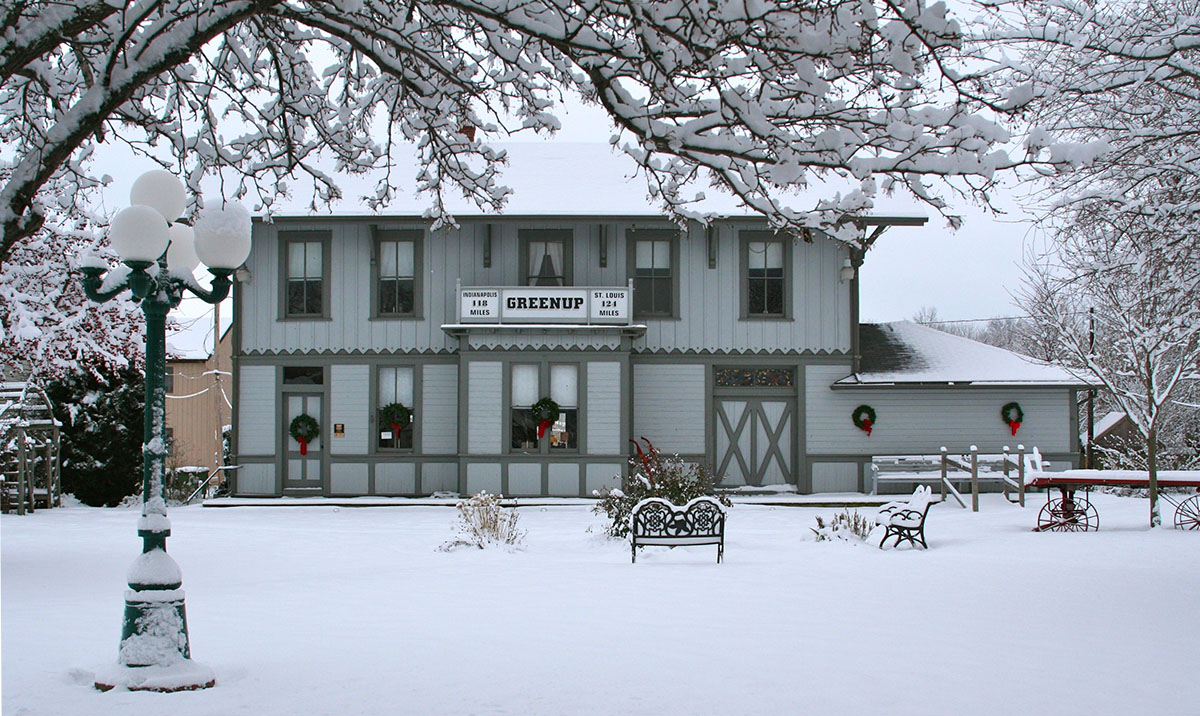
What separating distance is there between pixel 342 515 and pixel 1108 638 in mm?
14170

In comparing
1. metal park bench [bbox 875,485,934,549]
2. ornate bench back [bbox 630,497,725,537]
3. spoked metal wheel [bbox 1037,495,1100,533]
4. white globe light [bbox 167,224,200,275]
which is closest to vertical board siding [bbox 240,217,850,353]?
spoked metal wheel [bbox 1037,495,1100,533]

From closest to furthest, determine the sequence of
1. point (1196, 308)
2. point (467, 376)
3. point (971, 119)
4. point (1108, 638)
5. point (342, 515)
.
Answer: point (971, 119) → point (1108, 638) → point (1196, 308) → point (342, 515) → point (467, 376)

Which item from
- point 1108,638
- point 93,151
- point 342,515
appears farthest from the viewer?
point 342,515

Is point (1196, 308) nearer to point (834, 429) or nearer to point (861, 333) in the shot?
point (834, 429)

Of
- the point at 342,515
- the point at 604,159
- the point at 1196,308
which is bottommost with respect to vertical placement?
the point at 342,515

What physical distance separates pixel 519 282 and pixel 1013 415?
10.8m

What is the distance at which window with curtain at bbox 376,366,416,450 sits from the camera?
21.3 metres

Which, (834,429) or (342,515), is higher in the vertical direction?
(834,429)

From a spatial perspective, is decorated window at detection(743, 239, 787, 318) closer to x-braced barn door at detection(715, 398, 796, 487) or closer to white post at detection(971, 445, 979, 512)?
x-braced barn door at detection(715, 398, 796, 487)

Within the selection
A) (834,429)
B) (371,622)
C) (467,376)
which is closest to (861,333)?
(834,429)

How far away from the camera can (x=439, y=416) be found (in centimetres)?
2130

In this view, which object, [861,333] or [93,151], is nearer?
[93,151]

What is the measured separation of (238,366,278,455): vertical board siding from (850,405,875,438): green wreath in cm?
1233

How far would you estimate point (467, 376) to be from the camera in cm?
2039
